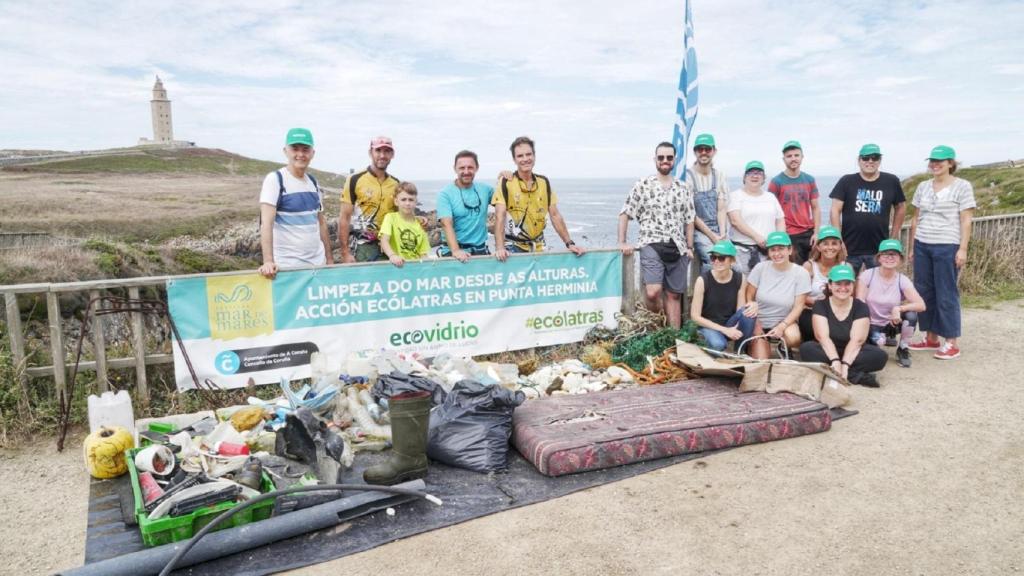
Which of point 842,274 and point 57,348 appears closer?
point 57,348

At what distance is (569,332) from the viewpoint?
704cm

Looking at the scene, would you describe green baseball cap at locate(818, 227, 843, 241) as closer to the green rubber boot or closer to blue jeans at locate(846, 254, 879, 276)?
blue jeans at locate(846, 254, 879, 276)

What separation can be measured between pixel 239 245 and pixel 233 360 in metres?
30.3

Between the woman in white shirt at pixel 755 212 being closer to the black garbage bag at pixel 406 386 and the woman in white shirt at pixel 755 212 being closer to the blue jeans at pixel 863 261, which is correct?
the blue jeans at pixel 863 261

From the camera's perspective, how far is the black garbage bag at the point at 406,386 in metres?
4.86

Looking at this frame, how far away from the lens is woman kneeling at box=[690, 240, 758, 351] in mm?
6184

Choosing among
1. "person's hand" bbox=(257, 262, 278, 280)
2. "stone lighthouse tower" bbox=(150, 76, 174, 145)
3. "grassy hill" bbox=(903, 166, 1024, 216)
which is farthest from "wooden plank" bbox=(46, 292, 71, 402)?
"stone lighthouse tower" bbox=(150, 76, 174, 145)

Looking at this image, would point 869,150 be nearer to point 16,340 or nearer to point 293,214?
point 293,214

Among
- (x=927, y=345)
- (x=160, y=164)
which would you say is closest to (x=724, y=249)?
(x=927, y=345)

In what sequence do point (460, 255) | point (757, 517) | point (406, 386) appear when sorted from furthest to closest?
point (460, 255) → point (406, 386) → point (757, 517)

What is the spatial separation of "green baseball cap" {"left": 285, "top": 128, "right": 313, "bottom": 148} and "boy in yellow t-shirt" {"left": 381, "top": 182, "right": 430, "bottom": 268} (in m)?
0.86

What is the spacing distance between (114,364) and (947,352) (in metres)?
7.32

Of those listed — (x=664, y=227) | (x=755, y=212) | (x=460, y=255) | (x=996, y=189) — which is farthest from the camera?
(x=996, y=189)

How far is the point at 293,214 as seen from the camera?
5.75 metres
